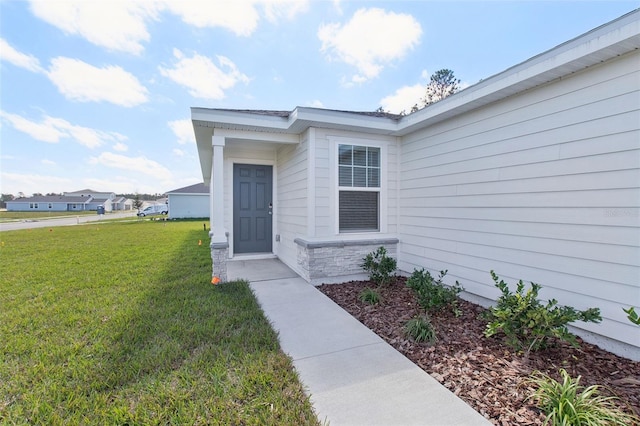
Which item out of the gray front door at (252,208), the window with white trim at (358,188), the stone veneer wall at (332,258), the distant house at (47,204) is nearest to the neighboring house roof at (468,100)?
the window with white trim at (358,188)

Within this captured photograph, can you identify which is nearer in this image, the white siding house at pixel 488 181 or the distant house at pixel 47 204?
the white siding house at pixel 488 181

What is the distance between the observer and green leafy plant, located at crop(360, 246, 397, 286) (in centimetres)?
441

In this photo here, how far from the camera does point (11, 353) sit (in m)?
2.38

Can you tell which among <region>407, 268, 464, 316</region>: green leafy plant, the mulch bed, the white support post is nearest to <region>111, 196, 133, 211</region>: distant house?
the white support post

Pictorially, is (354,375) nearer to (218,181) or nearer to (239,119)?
(218,181)

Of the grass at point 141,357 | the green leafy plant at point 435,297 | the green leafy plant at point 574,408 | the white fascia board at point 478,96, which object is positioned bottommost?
the grass at point 141,357

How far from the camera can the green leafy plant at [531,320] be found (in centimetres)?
215

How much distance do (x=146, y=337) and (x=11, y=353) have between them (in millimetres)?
1022

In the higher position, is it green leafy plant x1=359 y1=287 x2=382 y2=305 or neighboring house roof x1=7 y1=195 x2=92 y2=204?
neighboring house roof x1=7 y1=195 x2=92 y2=204

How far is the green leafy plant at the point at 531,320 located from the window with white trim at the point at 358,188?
2.58 metres

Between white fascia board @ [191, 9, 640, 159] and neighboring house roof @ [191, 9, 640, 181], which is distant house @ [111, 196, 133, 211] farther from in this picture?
white fascia board @ [191, 9, 640, 159]

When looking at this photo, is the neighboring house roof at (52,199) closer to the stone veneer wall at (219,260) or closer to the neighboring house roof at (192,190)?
the neighboring house roof at (192,190)

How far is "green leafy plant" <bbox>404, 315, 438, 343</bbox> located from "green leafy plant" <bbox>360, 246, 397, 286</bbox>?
5.41 feet

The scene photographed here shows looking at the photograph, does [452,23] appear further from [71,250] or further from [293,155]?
[71,250]
